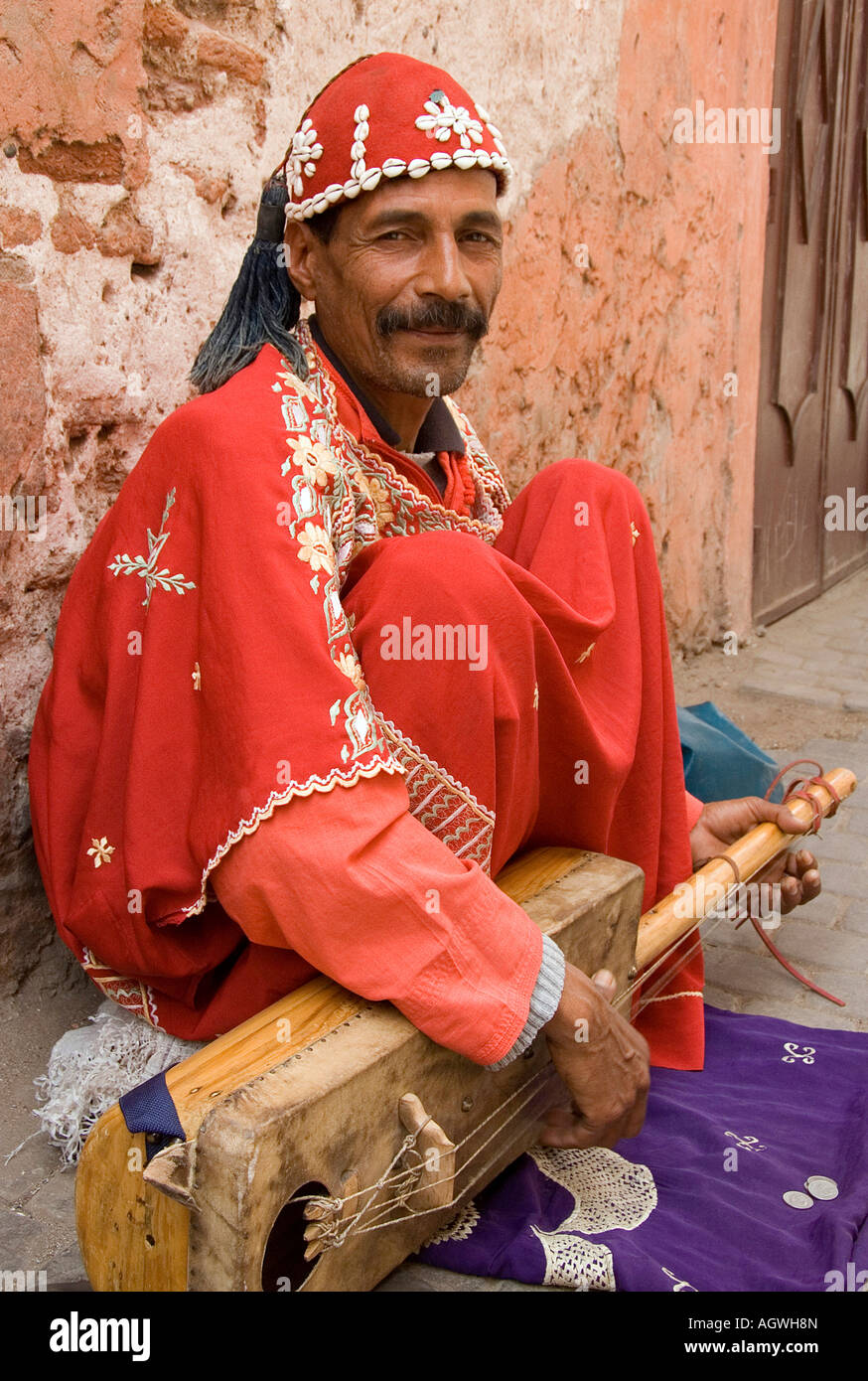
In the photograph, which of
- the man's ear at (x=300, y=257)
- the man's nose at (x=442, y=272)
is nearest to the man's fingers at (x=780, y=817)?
the man's nose at (x=442, y=272)

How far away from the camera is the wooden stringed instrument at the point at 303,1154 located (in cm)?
133

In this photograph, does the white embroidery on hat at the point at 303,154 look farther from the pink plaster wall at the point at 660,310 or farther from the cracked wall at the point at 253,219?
the pink plaster wall at the point at 660,310

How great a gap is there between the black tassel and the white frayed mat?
96 centimetres

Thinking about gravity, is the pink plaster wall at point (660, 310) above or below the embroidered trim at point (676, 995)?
above

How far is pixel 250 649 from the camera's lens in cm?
160

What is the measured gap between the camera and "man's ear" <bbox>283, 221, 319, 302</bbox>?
2.08m

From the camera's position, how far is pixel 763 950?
2881 millimetres

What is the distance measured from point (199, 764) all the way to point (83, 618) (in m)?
0.36

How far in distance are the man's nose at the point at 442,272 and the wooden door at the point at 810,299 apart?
369 centimetres

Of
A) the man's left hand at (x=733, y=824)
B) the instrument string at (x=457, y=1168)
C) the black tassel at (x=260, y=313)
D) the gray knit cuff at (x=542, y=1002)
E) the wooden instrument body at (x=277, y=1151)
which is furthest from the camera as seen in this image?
the man's left hand at (x=733, y=824)

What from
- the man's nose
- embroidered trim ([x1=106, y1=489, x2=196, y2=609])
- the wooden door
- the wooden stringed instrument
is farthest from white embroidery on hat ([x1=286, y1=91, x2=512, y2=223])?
the wooden door

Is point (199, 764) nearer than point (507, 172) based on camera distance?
Yes

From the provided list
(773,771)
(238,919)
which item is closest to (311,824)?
(238,919)
